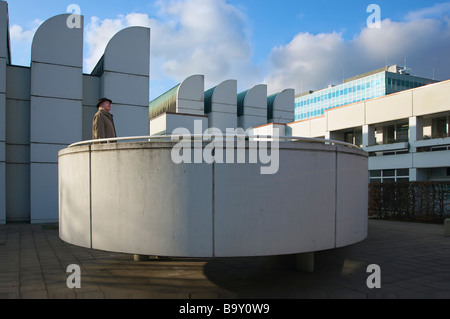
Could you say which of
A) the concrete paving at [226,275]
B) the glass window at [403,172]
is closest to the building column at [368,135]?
the glass window at [403,172]

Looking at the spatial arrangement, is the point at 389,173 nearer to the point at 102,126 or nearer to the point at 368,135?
the point at 368,135

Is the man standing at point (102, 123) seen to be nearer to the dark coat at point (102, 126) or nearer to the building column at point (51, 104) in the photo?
the dark coat at point (102, 126)

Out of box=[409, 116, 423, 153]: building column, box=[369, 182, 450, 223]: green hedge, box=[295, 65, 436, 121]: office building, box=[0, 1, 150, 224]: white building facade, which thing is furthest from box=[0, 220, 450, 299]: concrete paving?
box=[295, 65, 436, 121]: office building

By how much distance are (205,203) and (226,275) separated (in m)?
2.09

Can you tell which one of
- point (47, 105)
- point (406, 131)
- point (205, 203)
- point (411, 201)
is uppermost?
point (406, 131)

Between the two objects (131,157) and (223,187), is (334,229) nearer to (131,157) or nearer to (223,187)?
(223,187)

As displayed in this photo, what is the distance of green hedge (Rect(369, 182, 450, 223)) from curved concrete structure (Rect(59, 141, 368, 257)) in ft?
36.6

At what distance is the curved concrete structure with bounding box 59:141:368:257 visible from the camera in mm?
4746

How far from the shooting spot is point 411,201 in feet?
50.1

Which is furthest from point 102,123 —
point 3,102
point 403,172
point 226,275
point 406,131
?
point 406,131

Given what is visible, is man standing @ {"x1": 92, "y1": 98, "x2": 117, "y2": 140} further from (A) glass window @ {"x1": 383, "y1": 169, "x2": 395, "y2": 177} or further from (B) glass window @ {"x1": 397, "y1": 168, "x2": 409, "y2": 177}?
(A) glass window @ {"x1": 383, "y1": 169, "x2": 395, "y2": 177}

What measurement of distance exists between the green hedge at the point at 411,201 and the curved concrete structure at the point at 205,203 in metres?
11.2

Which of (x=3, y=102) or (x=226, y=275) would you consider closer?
(x=226, y=275)

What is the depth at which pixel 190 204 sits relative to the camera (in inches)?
187
